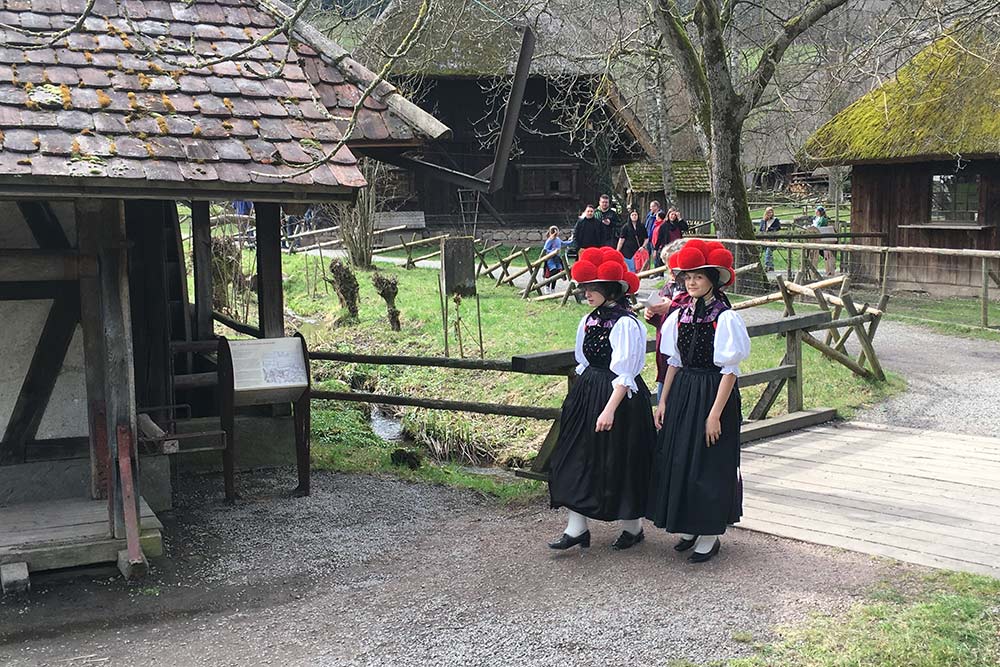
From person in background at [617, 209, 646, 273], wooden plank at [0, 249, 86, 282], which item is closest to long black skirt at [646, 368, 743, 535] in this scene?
wooden plank at [0, 249, 86, 282]

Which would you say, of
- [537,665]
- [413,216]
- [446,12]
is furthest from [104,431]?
[413,216]

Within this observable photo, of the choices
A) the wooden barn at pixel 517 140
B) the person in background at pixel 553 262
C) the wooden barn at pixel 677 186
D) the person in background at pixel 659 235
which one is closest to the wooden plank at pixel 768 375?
the person in background at pixel 659 235

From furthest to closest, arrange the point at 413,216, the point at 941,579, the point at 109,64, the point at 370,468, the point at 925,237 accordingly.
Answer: the point at 413,216, the point at 925,237, the point at 370,468, the point at 109,64, the point at 941,579

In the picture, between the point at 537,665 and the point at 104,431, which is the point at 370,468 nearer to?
the point at 104,431

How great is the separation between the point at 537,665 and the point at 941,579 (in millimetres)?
2096

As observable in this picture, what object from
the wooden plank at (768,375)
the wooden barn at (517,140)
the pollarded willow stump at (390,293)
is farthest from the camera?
the wooden barn at (517,140)

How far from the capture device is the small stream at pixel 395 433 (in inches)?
375

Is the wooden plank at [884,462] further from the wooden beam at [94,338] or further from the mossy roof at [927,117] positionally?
the mossy roof at [927,117]

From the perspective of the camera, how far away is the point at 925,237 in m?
18.7

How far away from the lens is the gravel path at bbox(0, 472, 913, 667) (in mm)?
4508

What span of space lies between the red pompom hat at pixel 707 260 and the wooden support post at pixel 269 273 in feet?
11.7

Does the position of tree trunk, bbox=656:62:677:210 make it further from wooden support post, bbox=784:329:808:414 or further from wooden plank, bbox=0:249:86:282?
wooden plank, bbox=0:249:86:282

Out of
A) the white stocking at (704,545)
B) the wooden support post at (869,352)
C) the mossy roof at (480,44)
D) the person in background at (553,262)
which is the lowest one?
the white stocking at (704,545)

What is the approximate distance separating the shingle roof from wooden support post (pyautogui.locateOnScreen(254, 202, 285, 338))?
118cm
